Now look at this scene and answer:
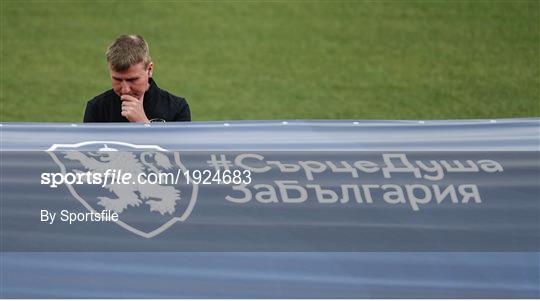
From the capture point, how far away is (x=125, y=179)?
4371 millimetres

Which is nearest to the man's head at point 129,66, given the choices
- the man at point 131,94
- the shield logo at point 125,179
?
the man at point 131,94

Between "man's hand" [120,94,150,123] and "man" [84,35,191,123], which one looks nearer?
"man's hand" [120,94,150,123]

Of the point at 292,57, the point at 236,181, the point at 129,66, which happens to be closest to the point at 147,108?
the point at 129,66

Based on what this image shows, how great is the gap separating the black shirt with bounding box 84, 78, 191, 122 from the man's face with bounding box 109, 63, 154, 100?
85 mm

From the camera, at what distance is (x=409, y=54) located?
11.8 metres

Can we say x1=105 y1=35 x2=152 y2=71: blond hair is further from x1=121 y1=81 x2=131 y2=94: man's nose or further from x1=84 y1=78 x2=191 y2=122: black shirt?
x1=84 y1=78 x2=191 y2=122: black shirt

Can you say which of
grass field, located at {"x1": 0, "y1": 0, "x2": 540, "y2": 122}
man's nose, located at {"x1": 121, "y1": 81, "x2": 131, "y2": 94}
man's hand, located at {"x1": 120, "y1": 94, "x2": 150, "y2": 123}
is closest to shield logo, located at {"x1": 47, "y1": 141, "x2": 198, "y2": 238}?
man's hand, located at {"x1": 120, "y1": 94, "x2": 150, "y2": 123}

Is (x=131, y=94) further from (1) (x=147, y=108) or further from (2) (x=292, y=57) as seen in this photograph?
(2) (x=292, y=57)

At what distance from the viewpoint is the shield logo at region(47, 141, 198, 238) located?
4359 millimetres

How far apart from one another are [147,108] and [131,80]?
0.60ft

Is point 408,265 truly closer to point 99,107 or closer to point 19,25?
point 99,107

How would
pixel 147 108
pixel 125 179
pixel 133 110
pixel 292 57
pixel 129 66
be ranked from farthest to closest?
pixel 292 57 < pixel 147 108 < pixel 129 66 < pixel 133 110 < pixel 125 179

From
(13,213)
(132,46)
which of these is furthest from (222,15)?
(13,213)

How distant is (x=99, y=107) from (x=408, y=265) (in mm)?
1735
